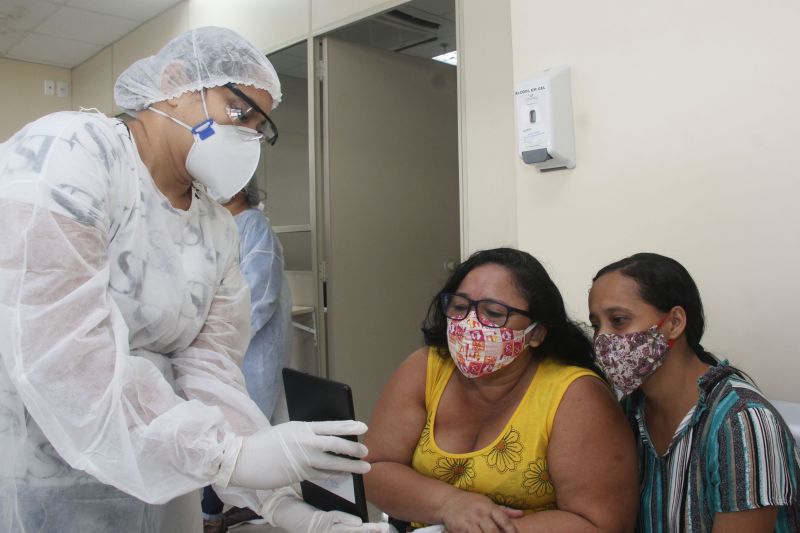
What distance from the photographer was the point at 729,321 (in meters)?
1.46

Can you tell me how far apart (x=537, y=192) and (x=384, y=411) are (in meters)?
0.76

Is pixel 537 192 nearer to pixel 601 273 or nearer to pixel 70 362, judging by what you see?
pixel 601 273

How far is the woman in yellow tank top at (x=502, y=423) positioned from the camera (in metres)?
1.24

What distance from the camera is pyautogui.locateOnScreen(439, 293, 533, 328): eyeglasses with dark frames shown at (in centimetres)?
137

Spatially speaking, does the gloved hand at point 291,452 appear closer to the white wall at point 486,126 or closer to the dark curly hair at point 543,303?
the dark curly hair at point 543,303

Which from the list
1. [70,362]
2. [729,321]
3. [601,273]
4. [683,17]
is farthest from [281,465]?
[683,17]

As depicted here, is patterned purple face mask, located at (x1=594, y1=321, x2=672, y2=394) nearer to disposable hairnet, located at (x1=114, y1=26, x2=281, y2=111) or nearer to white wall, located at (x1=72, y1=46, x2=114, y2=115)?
disposable hairnet, located at (x1=114, y1=26, x2=281, y2=111)

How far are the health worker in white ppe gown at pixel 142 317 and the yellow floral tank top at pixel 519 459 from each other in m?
0.30

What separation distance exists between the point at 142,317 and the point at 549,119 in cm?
111

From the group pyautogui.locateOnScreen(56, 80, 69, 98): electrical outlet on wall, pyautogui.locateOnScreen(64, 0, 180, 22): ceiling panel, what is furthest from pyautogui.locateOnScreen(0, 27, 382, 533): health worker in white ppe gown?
pyautogui.locateOnScreen(56, 80, 69, 98): electrical outlet on wall

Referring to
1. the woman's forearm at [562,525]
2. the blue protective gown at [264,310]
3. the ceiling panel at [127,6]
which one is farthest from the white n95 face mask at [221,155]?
the ceiling panel at [127,6]

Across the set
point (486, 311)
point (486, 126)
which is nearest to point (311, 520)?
point (486, 311)

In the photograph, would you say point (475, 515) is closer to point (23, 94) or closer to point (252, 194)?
point (252, 194)

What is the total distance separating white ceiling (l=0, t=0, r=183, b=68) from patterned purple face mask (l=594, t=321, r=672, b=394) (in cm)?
360
